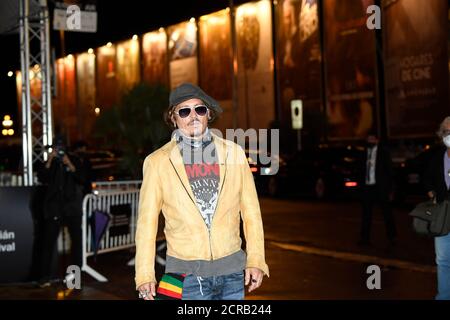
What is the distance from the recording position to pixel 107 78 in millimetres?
56125

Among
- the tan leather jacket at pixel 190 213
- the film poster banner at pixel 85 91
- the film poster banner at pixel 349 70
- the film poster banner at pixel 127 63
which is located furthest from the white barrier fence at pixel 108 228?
the film poster banner at pixel 85 91

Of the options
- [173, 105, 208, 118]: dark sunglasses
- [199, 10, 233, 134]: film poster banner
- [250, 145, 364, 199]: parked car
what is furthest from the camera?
[199, 10, 233, 134]: film poster banner

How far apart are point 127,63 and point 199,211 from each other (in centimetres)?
4996

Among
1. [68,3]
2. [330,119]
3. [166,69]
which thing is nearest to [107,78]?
[166,69]

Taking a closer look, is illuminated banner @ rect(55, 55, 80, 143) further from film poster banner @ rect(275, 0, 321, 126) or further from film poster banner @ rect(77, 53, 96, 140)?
film poster banner @ rect(275, 0, 321, 126)

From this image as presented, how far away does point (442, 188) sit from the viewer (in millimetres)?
6785

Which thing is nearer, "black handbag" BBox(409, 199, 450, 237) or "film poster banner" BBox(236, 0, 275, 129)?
"black handbag" BBox(409, 199, 450, 237)

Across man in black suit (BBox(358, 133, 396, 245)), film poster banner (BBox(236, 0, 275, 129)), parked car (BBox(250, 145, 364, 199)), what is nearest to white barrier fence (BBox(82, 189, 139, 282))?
man in black suit (BBox(358, 133, 396, 245))

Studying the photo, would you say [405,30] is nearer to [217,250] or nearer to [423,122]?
[423,122]

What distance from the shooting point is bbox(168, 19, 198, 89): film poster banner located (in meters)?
44.5

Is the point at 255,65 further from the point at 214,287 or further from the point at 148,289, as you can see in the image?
the point at 148,289

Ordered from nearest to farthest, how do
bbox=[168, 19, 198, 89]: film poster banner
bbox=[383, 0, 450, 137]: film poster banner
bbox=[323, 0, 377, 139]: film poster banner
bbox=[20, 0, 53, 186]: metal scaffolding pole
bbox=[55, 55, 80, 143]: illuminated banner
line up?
bbox=[20, 0, 53, 186]: metal scaffolding pole
bbox=[383, 0, 450, 137]: film poster banner
bbox=[323, 0, 377, 139]: film poster banner
bbox=[168, 19, 198, 89]: film poster banner
bbox=[55, 55, 80, 143]: illuminated banner

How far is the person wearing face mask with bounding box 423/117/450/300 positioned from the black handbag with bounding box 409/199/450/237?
0.20 m

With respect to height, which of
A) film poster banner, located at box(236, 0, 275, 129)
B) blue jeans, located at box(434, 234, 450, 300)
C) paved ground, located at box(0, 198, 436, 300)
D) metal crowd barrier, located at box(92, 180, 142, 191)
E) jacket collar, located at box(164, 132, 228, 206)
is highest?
film poster banner, located at box(236, 0, 275, 129)
